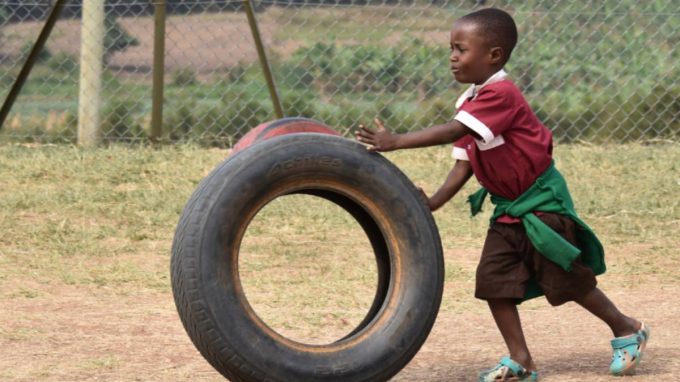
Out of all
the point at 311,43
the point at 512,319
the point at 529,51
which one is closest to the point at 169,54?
the point at 311,43

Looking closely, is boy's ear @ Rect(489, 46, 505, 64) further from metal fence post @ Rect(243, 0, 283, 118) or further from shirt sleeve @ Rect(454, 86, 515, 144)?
metal fence post @ Rect(243, 0, 283, 118)

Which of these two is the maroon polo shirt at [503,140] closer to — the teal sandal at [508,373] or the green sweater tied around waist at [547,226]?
the green sweater tied around waist at [547,226]

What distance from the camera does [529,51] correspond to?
10375mm

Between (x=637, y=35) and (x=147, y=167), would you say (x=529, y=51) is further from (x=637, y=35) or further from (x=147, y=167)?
(x=147, y=167)

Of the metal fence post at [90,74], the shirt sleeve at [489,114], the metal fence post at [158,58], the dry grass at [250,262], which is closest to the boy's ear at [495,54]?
the shirt sleeve at [489,114]

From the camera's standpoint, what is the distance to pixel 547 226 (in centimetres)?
439

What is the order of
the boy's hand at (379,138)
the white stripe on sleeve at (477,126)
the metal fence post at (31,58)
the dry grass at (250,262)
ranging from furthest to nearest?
the metal fence post at (31,58), the dry grass at (250,262), the white stripe on sleeve at (477,126), the boy's hand at (379,138)

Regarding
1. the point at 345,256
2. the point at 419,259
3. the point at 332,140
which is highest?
the point at 332,140

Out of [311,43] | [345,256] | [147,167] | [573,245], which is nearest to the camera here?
[573,245]

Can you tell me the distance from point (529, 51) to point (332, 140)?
6.50 meters

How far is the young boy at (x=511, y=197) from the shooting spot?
4.34 meters

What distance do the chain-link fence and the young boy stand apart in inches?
222

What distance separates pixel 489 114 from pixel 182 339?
5.48 feet

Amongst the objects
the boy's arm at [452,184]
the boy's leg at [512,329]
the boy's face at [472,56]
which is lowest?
the boy's leg at [512,329]
